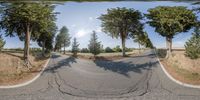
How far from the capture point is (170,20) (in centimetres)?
327

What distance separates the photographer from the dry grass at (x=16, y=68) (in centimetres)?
330

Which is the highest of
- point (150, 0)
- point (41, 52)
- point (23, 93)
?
point (150, 0)

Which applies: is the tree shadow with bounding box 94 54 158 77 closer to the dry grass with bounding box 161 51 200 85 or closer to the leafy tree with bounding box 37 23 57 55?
the dry grass with bounding box 161 51 200 85

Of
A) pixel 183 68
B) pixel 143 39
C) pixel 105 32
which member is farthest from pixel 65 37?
pixel 183 68

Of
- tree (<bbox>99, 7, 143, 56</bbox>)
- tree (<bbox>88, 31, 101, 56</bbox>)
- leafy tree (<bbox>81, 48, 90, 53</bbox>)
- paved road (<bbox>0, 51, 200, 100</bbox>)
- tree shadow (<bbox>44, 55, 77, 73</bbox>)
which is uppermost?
tree (<bbox>99, 7, 143, 56</bbox>)

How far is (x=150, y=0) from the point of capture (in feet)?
11.1

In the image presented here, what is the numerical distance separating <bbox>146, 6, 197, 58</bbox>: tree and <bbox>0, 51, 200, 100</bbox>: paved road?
8.2 inches

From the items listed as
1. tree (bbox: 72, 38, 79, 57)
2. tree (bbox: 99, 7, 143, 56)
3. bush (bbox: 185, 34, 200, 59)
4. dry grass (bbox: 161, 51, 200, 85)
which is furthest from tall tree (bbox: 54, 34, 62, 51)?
bush (bbox: 185, 34, 200, 59)

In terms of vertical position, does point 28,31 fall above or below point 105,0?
below

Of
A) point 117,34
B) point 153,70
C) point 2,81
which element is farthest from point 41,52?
point 153,70

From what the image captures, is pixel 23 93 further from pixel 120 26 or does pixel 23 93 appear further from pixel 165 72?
pixel 165 72

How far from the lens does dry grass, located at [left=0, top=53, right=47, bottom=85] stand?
3303mm

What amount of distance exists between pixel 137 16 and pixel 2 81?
1.24m

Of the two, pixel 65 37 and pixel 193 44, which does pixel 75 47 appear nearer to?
pixel 65 37
